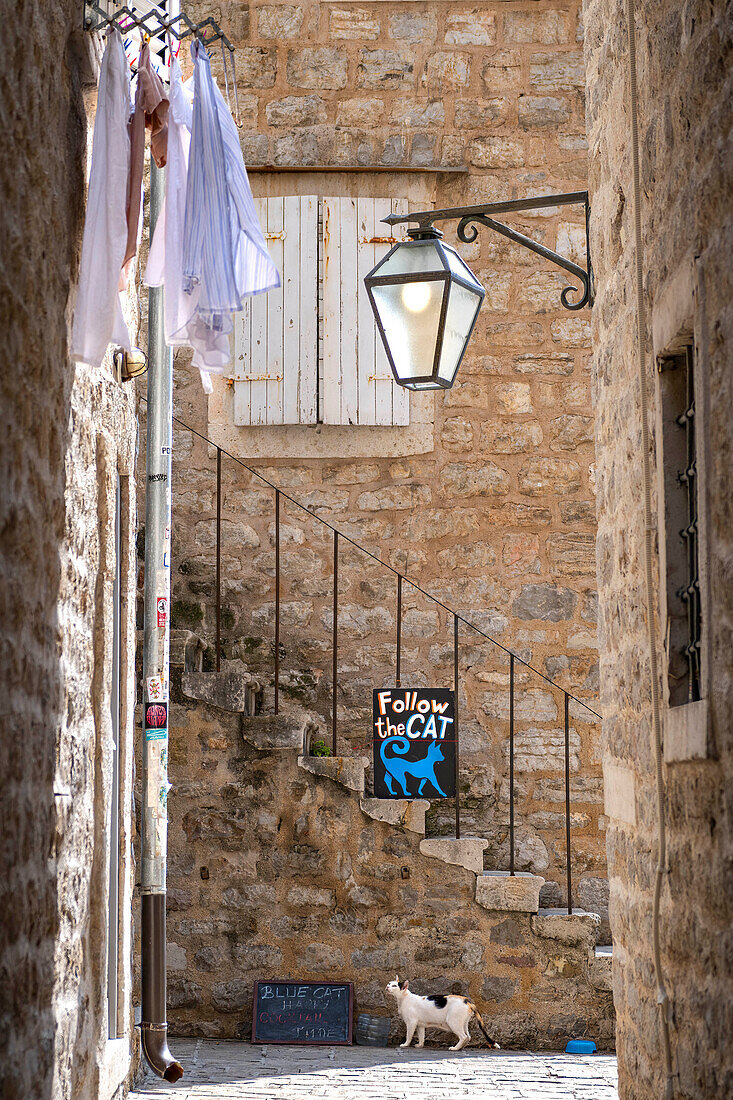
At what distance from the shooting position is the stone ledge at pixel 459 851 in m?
6.25

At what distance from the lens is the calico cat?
5898 millimetres

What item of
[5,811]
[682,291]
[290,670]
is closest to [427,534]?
[290,670]

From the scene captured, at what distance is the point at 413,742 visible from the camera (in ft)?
20.9

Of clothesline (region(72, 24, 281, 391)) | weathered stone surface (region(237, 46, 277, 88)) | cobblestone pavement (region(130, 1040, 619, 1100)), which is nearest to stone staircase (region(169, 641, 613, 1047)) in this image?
cobblestone pavement (region(130, 1040, 619, 1100))

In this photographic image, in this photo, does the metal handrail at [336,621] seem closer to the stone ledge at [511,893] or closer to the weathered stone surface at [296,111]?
the stone ledge at [511,893]

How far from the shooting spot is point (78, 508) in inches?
148

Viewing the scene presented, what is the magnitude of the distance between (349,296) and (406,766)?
2.82 m

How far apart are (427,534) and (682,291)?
4.33 m

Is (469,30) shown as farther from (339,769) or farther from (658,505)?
(658,505)

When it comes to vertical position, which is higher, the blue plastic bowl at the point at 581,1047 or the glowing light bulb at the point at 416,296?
the glowing light bulb at the point at 416,296

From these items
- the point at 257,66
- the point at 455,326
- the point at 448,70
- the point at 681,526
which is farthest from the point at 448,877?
the point at 257,66

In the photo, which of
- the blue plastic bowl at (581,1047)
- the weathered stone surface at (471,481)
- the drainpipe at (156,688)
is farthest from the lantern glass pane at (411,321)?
the blue plastic bowl at (581,1047)

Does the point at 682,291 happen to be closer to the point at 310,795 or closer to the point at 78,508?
the point at 78,508

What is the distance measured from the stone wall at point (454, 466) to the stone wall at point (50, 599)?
3060 millimetres
